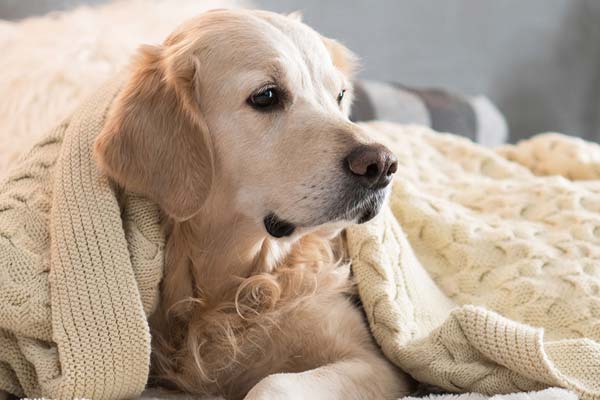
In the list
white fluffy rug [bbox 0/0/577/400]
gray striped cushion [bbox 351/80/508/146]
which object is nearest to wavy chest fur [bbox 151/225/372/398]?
white fluffy rug [bbox 0/0/577/400]

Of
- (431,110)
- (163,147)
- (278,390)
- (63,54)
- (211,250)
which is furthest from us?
(431,110)

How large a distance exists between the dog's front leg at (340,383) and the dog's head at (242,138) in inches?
9.2

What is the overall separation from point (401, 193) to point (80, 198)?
27.8 inches

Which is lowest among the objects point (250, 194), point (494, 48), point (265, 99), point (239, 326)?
point (494, 48)

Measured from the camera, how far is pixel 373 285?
4.42 feet

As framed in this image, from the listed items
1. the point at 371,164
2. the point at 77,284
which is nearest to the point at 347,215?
the point at 371,164

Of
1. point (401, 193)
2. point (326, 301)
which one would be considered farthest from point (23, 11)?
point (326, 301)

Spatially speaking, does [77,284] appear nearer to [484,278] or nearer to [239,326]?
[239,326]

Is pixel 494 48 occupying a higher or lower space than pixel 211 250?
lower

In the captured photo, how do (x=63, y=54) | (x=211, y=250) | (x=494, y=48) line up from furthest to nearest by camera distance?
(x=494, y=48) < (x=63, y=54) < (x=211, y=250)

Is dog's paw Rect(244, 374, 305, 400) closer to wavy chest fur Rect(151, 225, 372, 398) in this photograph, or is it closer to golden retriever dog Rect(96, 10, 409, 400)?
golden retriever dog Rect(96, 10, 409, 400)

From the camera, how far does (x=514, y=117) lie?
373 cm

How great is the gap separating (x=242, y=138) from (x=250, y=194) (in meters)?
0.09

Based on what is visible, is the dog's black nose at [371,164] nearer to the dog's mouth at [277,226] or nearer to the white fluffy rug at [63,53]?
the dog's mouth at [277,226]
